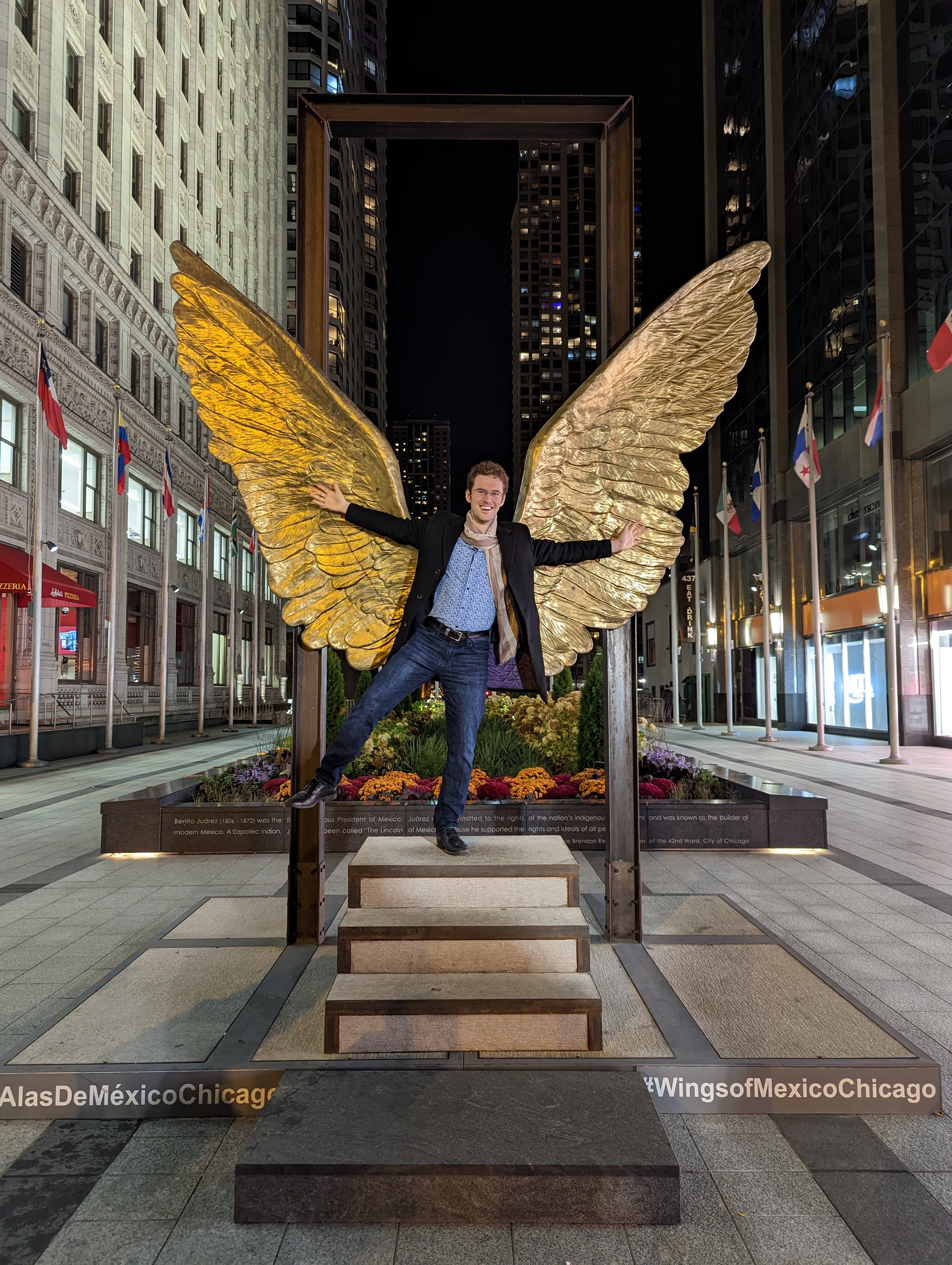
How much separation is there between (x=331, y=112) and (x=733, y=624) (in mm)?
36209

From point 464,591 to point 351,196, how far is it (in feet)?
296

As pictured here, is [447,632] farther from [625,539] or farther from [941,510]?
[941,510]

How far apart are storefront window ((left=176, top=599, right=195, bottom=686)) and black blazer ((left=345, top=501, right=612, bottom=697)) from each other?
107ft

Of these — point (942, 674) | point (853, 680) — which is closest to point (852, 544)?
point (853, 680)

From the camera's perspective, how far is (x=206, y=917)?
5.50 meters

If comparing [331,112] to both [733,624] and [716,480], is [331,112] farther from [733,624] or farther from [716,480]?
[716,480]

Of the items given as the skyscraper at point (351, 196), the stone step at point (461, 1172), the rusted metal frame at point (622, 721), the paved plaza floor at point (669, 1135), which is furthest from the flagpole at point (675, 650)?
the skyscraper at point (351, 196)

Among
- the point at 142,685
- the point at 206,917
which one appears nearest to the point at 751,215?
the point at 142,685

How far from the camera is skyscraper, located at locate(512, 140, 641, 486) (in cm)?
14900

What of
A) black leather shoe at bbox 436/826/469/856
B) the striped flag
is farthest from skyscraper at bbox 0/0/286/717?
black leather shoe at bbox 436/826/469/856

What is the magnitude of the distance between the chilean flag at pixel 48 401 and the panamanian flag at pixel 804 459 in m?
17.5

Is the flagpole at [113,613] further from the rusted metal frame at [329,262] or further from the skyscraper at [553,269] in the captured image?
the skyscraper at [553,269]

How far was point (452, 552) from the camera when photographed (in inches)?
169

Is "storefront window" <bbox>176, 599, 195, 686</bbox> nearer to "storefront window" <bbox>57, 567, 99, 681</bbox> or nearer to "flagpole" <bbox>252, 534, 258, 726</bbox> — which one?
"flagpole" <bbox>252, 534, 258, 726</bbox>
